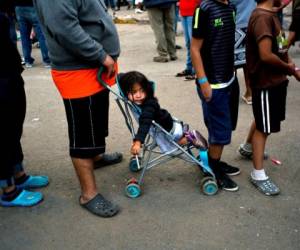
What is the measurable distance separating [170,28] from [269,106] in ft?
15.6

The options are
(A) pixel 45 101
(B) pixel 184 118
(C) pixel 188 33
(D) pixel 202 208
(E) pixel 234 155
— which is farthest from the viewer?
(C) pixel 188 33

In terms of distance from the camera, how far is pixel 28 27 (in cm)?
788

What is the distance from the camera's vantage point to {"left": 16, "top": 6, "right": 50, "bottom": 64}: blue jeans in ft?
24.8

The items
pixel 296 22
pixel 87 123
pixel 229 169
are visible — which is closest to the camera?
pixel 87 123

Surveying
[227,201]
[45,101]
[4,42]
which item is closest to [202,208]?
[227,201]

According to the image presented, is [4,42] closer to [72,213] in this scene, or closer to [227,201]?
[72,213]

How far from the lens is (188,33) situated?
6617mm

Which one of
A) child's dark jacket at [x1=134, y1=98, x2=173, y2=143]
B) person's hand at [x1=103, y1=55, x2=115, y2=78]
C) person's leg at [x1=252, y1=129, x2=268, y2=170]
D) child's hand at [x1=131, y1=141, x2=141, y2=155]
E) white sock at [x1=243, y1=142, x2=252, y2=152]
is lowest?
white sock at [x1=243, y1=142, x2=252, y2=152]

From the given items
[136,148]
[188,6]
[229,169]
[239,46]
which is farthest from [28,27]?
[136,148]

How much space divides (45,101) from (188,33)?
8.13 ft

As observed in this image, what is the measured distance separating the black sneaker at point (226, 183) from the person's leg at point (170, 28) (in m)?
4.65

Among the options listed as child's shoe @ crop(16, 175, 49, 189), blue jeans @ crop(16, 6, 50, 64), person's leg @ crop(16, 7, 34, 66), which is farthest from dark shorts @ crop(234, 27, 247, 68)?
person's leg @ crop(16, 7, 34, 66)

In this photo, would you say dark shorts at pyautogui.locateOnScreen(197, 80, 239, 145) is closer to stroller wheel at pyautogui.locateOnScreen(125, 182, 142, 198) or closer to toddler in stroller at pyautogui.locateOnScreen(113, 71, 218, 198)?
toddler in stroller at pyautogui.locateOnScreen(113, 71, 218, 198)

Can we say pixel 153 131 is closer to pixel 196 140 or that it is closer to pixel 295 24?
pixel 196 140
